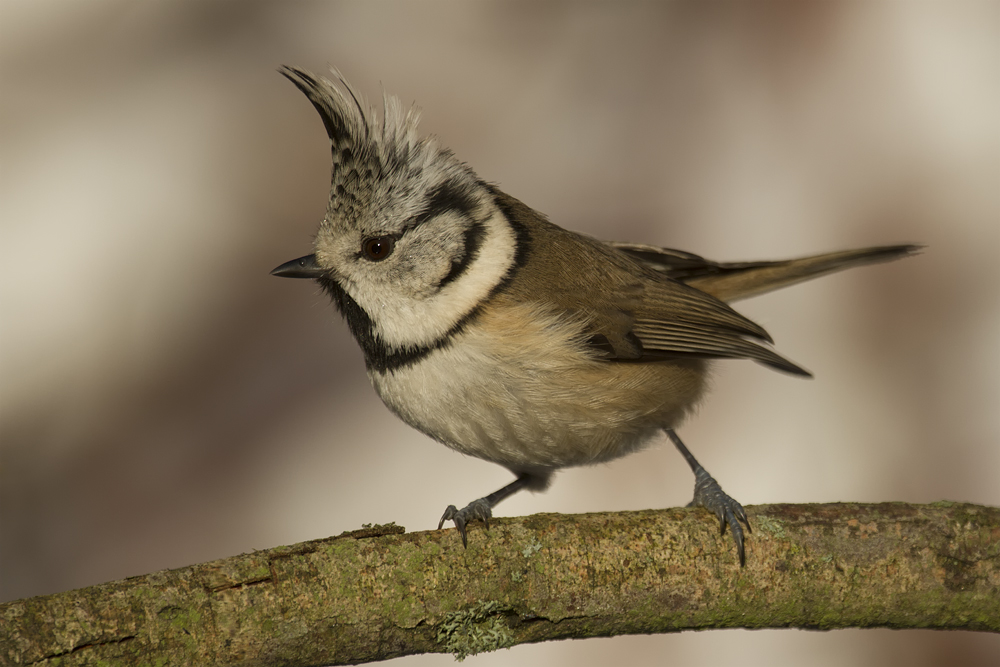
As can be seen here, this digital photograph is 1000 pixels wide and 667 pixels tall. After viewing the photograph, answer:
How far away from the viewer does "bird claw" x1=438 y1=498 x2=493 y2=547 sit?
5.48 feet

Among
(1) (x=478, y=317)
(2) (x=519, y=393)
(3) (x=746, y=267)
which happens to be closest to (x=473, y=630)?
(2) (x=519, y=393)

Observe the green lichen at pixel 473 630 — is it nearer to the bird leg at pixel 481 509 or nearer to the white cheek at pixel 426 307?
the bird leg at pixel 481 509

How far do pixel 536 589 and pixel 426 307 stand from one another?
750 mm

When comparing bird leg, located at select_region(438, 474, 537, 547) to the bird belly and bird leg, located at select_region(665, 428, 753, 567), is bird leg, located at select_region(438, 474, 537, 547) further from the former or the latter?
bird leg, located at select_region(665, 428, 753, 567)

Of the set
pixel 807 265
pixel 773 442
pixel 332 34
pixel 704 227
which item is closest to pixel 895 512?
pixel 807 265

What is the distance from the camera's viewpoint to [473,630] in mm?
1557

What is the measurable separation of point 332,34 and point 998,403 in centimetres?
308

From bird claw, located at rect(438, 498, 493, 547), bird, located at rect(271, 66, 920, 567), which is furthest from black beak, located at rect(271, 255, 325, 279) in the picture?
bird claw, located at rect(438, 498, 493, 547)

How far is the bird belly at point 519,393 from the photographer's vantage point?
→ 6.31 feet

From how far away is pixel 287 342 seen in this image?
2.94m

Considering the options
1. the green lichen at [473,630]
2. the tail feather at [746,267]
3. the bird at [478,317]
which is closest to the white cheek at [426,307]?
the bird at [478,317]

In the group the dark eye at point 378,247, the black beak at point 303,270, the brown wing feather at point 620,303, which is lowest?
the brown wing feather at point 620,303

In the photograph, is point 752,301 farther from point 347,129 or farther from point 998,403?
point 347,129

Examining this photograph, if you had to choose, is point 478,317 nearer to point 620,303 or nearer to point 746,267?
point 620,303
